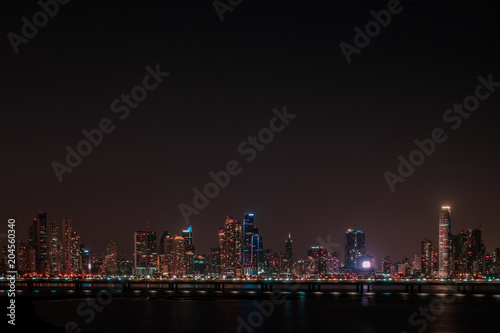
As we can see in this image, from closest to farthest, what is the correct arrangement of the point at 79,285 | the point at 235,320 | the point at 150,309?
the point at 235,320
the point at 150,309
the point at 79,285

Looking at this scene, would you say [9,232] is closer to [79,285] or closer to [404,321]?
[404,321]

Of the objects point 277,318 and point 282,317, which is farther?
point 282,317

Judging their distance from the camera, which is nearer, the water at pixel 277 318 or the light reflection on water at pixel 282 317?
the water at pixel 277 318

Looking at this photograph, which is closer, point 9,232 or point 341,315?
point 9,232

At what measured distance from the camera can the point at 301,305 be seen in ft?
346

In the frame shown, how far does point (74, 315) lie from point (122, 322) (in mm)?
9887

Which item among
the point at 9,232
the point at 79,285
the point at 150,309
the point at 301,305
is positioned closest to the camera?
the point at 9,232

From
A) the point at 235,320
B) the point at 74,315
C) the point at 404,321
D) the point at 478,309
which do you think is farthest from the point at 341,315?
the point at 74,315

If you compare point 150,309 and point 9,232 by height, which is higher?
point 9,232

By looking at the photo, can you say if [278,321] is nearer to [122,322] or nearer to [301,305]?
[122,322]

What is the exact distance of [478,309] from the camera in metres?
99.9

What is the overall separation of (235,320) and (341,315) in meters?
17.5

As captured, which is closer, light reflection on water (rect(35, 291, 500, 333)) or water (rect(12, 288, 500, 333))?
water (rect(12, 288, 500, 333))

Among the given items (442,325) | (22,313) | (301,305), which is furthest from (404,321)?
(22,313)
